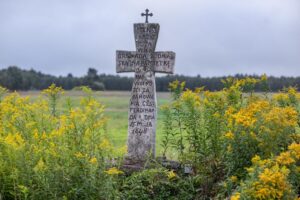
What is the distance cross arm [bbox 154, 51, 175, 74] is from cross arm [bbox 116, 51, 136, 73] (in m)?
0.41

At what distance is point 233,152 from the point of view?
8078 mm

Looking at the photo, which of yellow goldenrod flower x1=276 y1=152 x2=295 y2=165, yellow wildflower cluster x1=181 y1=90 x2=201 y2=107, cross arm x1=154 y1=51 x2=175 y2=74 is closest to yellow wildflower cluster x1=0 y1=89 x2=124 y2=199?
yellow wildflower cluster x1=181 y1=90 x2=201 y2=107

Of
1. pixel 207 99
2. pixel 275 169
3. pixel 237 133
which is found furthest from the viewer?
pixel 207 99

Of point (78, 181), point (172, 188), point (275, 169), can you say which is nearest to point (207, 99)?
point (172, 188)

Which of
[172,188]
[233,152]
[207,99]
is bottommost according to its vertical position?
[172,188]

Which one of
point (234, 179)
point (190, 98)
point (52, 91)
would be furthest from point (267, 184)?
point (52, 91)

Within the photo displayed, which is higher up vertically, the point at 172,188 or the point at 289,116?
the point at 289,116

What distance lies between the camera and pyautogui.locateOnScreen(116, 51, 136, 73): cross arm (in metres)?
11.6

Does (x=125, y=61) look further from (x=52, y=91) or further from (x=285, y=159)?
(x=285, y=159)

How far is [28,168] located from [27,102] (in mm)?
2668

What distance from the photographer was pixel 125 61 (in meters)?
11.7

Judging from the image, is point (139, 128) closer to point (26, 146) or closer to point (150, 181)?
point (150, 181)

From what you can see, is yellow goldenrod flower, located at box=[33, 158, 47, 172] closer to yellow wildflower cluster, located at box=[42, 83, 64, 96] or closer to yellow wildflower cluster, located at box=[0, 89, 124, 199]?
yellow wildflower cluster, located at box=[0, 89, 124, 199]

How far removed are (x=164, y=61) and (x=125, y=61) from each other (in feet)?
2.27
